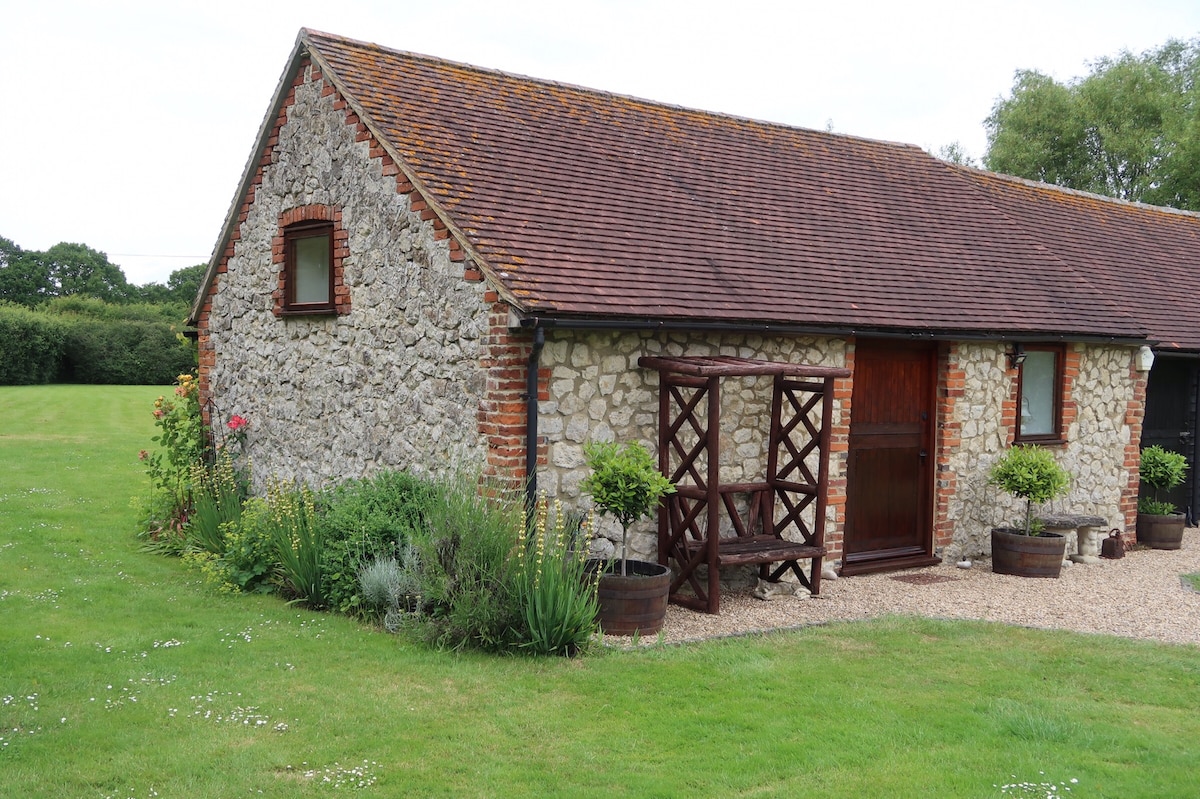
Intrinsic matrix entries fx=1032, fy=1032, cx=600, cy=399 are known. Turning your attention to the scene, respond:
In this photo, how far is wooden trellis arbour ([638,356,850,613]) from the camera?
8.58 m

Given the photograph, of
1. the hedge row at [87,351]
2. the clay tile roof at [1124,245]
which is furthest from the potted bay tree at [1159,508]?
the hedge row at [87,351]

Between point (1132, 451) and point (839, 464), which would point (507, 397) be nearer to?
point (839, 464)

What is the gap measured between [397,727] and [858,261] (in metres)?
7.69

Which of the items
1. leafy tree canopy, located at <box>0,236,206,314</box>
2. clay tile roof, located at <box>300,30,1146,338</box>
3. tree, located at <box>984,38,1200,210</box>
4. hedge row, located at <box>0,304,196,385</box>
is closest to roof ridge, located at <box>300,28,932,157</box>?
clay tile roof, located at <box>300,30,1146,338</box>

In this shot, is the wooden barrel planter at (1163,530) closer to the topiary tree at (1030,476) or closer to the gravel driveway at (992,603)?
the gravel driveway at (992,603)

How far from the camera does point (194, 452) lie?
12438mm

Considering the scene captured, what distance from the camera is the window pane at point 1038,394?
39.5 ft

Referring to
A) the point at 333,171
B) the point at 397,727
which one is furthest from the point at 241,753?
the point at 333,171

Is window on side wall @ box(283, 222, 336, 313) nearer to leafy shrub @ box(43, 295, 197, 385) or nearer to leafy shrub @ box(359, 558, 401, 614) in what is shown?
leafy shrub @ box(359, 558, 401, 614)

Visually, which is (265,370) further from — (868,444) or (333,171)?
(868,444)

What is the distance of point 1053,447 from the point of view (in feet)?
39.6

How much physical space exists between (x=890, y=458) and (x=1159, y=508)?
4.69m

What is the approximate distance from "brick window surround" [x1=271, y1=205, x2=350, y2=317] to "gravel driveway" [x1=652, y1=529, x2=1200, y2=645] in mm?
4564

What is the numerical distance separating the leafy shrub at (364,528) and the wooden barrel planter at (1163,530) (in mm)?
9312
